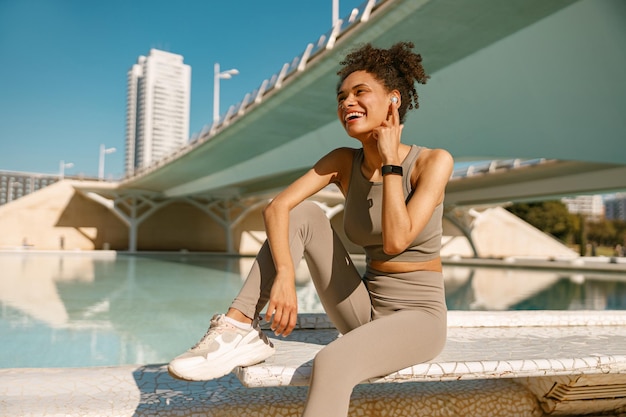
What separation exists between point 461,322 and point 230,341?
152cm

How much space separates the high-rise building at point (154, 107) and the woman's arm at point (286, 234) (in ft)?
326

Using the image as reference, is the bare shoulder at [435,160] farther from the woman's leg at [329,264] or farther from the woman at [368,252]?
the woman's leg at [329,264]

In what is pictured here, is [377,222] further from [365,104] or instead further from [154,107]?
[154,107]

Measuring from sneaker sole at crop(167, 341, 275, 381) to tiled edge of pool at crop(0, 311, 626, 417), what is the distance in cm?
45

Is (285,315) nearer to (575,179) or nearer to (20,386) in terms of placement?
(20,386)

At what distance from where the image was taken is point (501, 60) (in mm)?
8344

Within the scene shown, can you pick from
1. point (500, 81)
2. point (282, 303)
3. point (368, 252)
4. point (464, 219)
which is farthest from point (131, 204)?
point (282, 303)

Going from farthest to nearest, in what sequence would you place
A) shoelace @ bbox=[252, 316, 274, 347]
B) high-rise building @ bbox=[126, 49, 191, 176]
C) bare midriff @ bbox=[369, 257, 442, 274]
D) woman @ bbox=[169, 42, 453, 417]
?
high-rise building @ bbox=[126, 49, 191, 176] → bare midriff @ bbox=[369, 257, 442, 274] → shoelace @ bbox=[252, 316, 274, 347] → woman @ bbox=[169, 42, 453, 417]

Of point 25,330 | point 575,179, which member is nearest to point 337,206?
point 575,179

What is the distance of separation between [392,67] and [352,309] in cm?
88

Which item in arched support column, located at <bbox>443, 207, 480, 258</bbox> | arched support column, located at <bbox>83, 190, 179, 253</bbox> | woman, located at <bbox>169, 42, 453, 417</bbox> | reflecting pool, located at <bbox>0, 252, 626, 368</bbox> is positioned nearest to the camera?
woman, located at <bbox>169, 42, 453, 417</bbox>

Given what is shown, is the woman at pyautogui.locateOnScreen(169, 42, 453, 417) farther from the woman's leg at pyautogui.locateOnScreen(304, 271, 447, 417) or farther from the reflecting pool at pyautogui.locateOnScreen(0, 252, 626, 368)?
the reflecting pool at pyautogui.locateOnScreen(0, 252, 626, 368)

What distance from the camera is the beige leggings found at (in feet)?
4.55

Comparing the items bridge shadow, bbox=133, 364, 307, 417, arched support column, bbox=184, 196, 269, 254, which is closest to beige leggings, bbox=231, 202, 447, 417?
bridge shadow, bbox=133, 364, 307, 417
